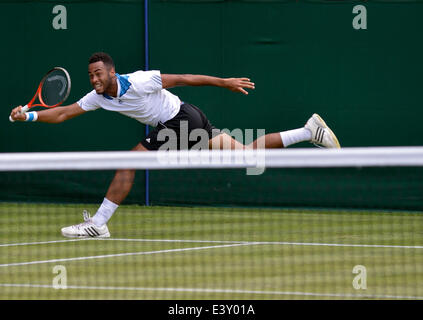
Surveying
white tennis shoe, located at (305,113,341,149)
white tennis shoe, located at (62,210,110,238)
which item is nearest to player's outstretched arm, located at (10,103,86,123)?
white tennis shoe, located at (62,210,110,238)

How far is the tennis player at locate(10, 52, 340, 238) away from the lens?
280 inches

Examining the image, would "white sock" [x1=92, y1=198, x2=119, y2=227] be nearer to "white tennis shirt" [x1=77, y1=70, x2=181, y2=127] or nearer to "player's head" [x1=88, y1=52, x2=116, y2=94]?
"white tennis shirt" [x1=77, y1=70, x2=181, y2=127]

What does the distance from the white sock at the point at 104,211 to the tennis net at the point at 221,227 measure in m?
0.20

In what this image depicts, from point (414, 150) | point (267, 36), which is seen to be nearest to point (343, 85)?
point (267, 36)

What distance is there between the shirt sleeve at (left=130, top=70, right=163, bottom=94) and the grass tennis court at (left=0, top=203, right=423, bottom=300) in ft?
3.83

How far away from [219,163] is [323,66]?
5364 millimetres

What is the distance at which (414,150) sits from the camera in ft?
15.3

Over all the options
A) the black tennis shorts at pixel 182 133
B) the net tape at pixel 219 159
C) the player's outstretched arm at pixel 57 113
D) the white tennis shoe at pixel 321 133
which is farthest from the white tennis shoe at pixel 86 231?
the net tape at pixel 219 159

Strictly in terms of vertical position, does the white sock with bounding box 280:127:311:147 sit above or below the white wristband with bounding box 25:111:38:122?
below

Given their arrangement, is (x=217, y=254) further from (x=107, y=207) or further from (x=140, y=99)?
(x=140, y=99)

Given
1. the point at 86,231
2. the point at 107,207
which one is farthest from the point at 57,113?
the point at 86,231

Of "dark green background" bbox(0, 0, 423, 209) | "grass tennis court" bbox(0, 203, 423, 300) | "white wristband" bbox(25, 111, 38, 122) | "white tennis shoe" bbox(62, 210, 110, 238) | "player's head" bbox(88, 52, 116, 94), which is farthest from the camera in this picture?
"dark green background" bbox(0, 0, 423, 209)

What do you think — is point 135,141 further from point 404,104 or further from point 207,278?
point 207,278
